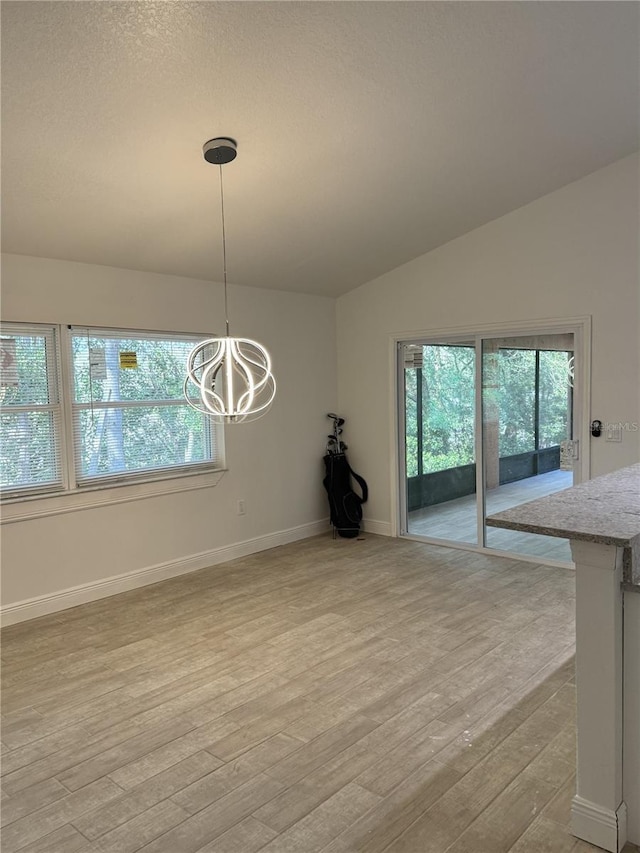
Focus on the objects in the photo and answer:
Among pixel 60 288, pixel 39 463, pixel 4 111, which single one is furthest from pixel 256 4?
pixel 39 463

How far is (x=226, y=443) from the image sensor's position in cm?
527

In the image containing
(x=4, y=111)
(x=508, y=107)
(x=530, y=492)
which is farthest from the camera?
(x=530, y=492)

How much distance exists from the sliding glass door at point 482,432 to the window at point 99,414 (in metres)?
1.93

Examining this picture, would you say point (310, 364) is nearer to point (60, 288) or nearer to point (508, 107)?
point (60, 288)

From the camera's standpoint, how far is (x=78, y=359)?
14.3ft

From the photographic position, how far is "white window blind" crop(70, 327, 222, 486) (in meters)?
4.39

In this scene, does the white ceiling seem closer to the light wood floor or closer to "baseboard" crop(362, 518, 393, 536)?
the light wood floor

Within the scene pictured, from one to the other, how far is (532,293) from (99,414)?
346cm

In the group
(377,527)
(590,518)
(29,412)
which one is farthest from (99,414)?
(590,518)

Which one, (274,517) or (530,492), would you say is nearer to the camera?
(530,492)

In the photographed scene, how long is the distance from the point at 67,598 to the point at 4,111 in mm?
3044

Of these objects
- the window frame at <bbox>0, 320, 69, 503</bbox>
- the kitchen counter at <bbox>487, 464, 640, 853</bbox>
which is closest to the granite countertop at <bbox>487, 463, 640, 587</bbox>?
the kitchen counter at <bbox>487, 464, 640, 853</bbox>

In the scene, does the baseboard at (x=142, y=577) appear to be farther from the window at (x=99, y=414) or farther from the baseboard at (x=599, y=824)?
the baseboard at (x=599, y=824)

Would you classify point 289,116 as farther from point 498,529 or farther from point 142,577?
point 498,529
